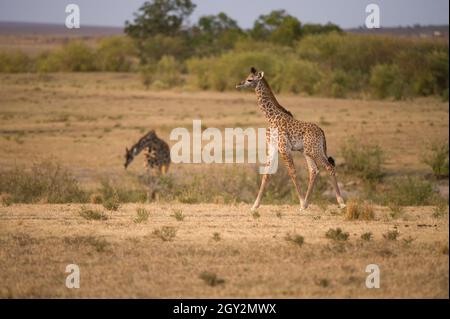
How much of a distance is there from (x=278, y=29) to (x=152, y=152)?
48.5 metres

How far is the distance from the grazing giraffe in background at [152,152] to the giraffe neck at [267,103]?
5664 mm

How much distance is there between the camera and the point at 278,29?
65.9 meters

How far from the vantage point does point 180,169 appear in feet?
72.2

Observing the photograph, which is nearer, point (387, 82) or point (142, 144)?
point (142, 144)

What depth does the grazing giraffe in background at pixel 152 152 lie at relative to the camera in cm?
1880

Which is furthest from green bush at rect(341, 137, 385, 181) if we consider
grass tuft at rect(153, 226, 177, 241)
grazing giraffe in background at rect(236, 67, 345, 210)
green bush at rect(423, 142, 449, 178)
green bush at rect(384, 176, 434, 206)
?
grass tuft at rect(153, 226, 177, 241)

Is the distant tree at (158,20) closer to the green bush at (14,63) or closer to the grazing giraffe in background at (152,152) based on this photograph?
the green bush at (14,63)

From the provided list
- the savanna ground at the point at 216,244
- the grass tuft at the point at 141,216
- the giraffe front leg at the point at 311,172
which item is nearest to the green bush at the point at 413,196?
the savanna ground at the point at 216,244

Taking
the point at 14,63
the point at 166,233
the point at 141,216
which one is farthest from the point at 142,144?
the point at 14,63

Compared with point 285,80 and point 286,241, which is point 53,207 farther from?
point 285,80

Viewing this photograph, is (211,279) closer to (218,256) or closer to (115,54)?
(218,256)

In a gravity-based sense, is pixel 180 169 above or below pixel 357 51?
below
